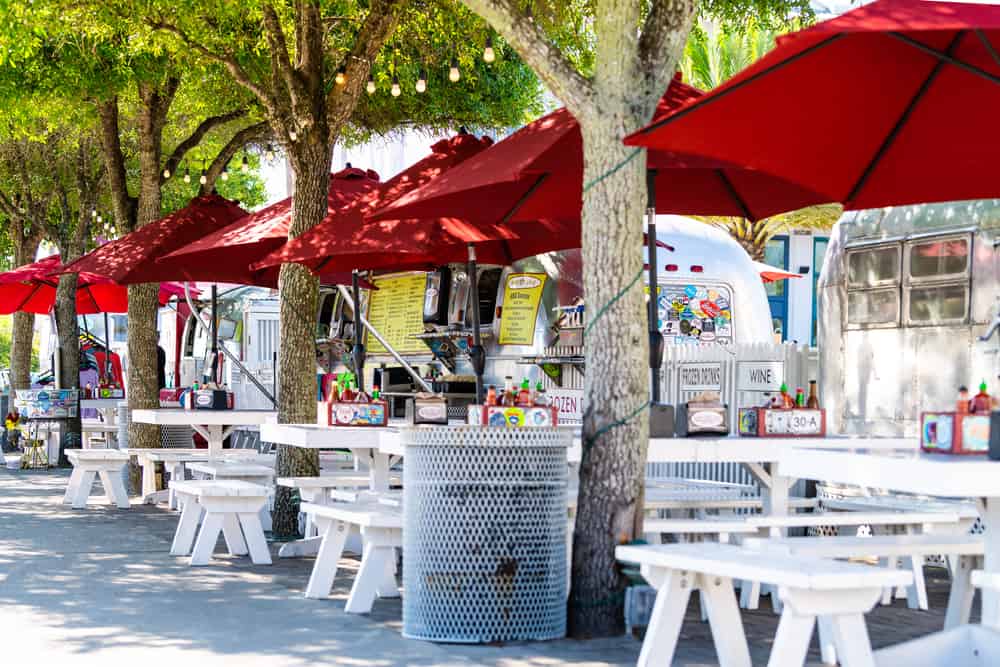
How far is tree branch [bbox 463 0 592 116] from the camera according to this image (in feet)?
23.8

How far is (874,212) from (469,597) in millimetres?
5575

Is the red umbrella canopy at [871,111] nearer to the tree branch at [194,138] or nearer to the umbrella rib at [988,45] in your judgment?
the umbrella rib at [988,45]

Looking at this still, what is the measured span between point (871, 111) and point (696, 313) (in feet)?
20.0

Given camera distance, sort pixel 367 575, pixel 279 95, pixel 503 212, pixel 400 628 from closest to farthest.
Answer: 1. pixel 400 628
2. pixel 367 575
3. pixel 503 212
4. pixel 279 95

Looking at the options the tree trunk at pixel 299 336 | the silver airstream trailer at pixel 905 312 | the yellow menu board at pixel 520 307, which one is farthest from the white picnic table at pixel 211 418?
the silver airstream trailer at pixel 905 312

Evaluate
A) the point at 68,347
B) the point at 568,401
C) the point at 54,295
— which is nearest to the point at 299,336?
the point at 568,401

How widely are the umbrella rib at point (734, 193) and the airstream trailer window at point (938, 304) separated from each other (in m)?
1.42

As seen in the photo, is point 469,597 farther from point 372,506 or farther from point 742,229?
point 742,229

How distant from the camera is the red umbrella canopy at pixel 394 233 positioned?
408 inches

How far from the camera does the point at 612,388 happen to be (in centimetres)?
710

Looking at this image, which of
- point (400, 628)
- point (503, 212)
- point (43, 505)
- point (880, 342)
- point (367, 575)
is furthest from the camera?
point (43, 505)

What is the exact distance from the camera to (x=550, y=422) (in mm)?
7570

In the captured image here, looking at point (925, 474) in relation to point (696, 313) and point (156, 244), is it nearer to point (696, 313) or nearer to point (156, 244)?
point (696, 313)

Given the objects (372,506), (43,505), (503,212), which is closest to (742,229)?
(43,505)
